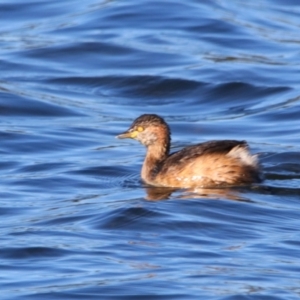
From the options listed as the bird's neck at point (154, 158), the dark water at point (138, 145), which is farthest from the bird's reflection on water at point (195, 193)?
the bird's neck at point (154, 158)

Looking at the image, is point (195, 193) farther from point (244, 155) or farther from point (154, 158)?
point (154, 158)

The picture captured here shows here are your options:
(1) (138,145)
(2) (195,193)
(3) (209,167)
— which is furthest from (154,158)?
(1) (138,145)

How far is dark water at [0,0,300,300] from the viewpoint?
8359mm

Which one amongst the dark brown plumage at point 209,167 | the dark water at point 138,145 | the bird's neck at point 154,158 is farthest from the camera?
the bird's neck at point 154,158

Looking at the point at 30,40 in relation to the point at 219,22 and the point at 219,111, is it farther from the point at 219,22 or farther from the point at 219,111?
the point at 219,111

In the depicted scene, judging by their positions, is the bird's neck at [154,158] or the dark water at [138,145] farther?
the bird's neck at [154,158]

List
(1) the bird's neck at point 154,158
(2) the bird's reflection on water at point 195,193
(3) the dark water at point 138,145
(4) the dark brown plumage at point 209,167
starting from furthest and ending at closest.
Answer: (1) the bird's neck at point 154,158 < (4) the dark brown plumage at point 209,167 < (2) the bird's reflection on water at point 195,193 < (3) the dark water at point 138,145

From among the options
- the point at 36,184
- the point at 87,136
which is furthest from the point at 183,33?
the point at 36,184

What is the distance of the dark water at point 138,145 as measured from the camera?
8359mm

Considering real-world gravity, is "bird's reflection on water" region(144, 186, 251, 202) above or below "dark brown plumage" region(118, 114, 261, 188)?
below

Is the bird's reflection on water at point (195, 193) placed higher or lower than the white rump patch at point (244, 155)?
lower

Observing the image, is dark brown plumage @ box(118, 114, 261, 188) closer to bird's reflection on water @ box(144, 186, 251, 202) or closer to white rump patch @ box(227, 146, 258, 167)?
white rump patch @ box(227, 146, 258, 167)

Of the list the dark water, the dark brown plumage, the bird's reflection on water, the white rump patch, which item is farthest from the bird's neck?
the white rump patch

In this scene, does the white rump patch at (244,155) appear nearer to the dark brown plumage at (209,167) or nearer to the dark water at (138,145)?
the dark brown plumage at (209,167)
